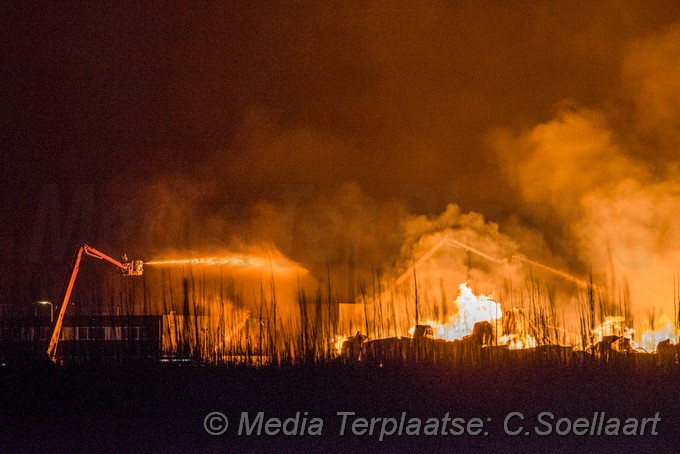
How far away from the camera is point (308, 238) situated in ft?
96.5

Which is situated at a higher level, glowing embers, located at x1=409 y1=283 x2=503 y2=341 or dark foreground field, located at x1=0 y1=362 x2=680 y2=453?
glowing embers, located at x1=409 y1=283 x2=503 y2=341

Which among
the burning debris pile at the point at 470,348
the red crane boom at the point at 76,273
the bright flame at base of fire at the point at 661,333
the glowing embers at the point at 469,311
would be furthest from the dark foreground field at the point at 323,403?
the glowing embers at the point at 469,311

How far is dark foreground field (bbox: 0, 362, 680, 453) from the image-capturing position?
28.5 ft

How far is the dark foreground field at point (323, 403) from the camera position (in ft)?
28.5

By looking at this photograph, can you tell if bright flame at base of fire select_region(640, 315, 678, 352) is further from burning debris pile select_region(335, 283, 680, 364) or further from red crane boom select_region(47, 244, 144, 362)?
red crane boom select_region(47, 244, 144, 362)

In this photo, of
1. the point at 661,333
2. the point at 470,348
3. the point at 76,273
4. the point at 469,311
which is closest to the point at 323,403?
the point at 470,348

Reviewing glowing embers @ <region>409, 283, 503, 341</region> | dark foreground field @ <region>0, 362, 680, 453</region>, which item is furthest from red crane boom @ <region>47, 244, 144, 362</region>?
glowing embers @ <region>409, 283, 503, 341</region>

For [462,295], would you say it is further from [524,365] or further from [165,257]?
[165,257]

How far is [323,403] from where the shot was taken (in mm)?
10828

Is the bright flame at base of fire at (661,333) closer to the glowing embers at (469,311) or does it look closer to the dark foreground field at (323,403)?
the glowing embers at (469,311)

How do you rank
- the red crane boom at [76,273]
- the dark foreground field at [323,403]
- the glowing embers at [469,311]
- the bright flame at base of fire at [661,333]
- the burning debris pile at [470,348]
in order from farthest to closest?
the glowing embers at [469,311] < the bright flame at base of fire at [661,333] < the red crane boom at [76,273] < the burning debris pile at [470,348] < the dark foreground field at [323,403]

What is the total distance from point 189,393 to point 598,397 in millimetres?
6277

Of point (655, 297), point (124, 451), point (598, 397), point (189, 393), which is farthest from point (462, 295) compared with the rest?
point (124, 451)

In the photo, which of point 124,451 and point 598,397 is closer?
point 124,451
